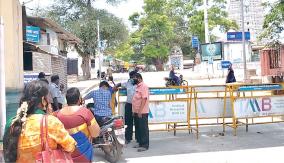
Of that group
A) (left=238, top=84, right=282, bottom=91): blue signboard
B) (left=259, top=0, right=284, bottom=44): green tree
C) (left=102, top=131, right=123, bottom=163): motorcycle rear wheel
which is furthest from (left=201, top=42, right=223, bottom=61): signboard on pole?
(left=102, top=131, right=123, bottom=163): motorcycle rear wheel

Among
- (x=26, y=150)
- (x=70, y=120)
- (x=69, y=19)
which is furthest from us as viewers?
(x=69, y=19)

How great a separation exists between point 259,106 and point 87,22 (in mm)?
34094

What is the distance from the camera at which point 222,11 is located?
185 feet

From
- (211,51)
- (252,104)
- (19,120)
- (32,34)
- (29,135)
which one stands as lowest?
(252,104)

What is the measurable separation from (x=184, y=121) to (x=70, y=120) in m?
5.74

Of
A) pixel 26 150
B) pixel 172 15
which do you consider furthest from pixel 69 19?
pixel 26 150

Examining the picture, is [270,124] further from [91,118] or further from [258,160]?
[91,118]

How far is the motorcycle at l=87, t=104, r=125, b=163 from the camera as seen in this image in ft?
24.2

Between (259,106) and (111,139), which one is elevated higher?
(259,106)

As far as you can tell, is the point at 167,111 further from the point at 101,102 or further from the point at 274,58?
the point at 274,58

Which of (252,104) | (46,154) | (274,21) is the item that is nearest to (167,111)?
(252,104)

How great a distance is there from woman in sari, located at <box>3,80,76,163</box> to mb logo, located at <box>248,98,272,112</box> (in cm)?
738

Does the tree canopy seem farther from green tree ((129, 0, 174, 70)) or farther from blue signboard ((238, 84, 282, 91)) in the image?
blue signboard ((238, 84, 282, 91))

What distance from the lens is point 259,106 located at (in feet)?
33.7
